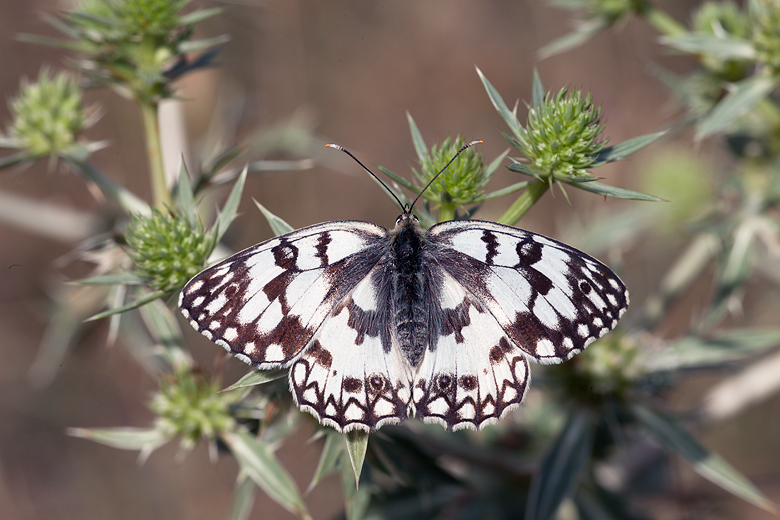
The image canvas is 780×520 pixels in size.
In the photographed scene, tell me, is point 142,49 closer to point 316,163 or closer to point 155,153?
point 155,153

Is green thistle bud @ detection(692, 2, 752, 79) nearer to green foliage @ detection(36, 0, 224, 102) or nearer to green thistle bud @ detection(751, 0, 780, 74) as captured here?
green thistle bud @ detection(751, 0, 780, 74)

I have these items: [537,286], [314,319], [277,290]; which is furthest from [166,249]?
[537,286]

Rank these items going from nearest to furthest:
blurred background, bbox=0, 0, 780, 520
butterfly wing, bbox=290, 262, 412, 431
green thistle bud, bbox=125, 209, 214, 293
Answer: butterfly wing, bbox=290, 262, 412, 431
green thistle bud, bbox=125, 209, 214, 293
blurred background, bbox=0, 0, 780, 520

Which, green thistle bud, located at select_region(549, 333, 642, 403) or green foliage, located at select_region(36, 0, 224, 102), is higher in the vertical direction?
green foliage, located at select_region(36, 0, 224, 102)

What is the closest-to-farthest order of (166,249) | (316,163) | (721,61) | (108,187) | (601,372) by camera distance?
(166,249) < (108,187) < (601,372) < (721,61) < (316,163)

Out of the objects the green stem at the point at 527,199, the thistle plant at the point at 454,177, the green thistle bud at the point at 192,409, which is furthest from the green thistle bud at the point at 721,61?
the green thistle bud at the point at 192,409

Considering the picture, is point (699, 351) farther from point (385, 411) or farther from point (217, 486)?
point (217, 486)

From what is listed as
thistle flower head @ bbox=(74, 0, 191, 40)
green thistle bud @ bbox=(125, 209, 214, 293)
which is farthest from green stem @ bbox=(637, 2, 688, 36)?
green thistle bud @ bbox=(125, 209, 214, 293)
